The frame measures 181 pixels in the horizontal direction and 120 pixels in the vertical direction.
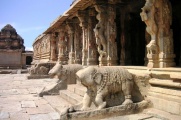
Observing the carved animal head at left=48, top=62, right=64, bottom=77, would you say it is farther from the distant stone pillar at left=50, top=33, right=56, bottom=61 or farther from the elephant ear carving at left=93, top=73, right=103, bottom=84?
the distant stone pillar at left=50, top=33, right=56, bottom=61

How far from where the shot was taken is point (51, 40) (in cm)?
1862

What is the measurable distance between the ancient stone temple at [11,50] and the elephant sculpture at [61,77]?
78.7 ft

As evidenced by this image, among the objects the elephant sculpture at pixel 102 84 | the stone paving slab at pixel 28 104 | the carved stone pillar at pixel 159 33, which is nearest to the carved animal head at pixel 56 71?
the stone paving slab at pixel 28 104

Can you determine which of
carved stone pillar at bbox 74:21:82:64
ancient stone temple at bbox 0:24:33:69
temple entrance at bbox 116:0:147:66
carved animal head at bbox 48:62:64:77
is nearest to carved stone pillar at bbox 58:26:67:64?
carved stone pillar at bbox 74:21:82:64

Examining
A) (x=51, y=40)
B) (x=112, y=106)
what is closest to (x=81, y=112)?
(x=112, y=106)

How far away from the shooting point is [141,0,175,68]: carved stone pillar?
17.6 feet

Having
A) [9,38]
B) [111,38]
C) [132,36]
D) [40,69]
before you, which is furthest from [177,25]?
[9,38]

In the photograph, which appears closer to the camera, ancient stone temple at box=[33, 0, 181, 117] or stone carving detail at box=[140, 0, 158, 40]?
ancient stone temple at box=[33, 0, 181, 117]

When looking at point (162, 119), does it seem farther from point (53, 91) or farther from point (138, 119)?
point (53, 91)

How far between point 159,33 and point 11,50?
98.0 feet

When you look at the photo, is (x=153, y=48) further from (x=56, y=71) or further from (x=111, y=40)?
(x=56, y=71)

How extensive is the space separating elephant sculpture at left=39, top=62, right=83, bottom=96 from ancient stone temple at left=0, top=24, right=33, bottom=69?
2399 cm

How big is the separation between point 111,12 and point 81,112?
4.34 m

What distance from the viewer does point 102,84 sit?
5062mm
